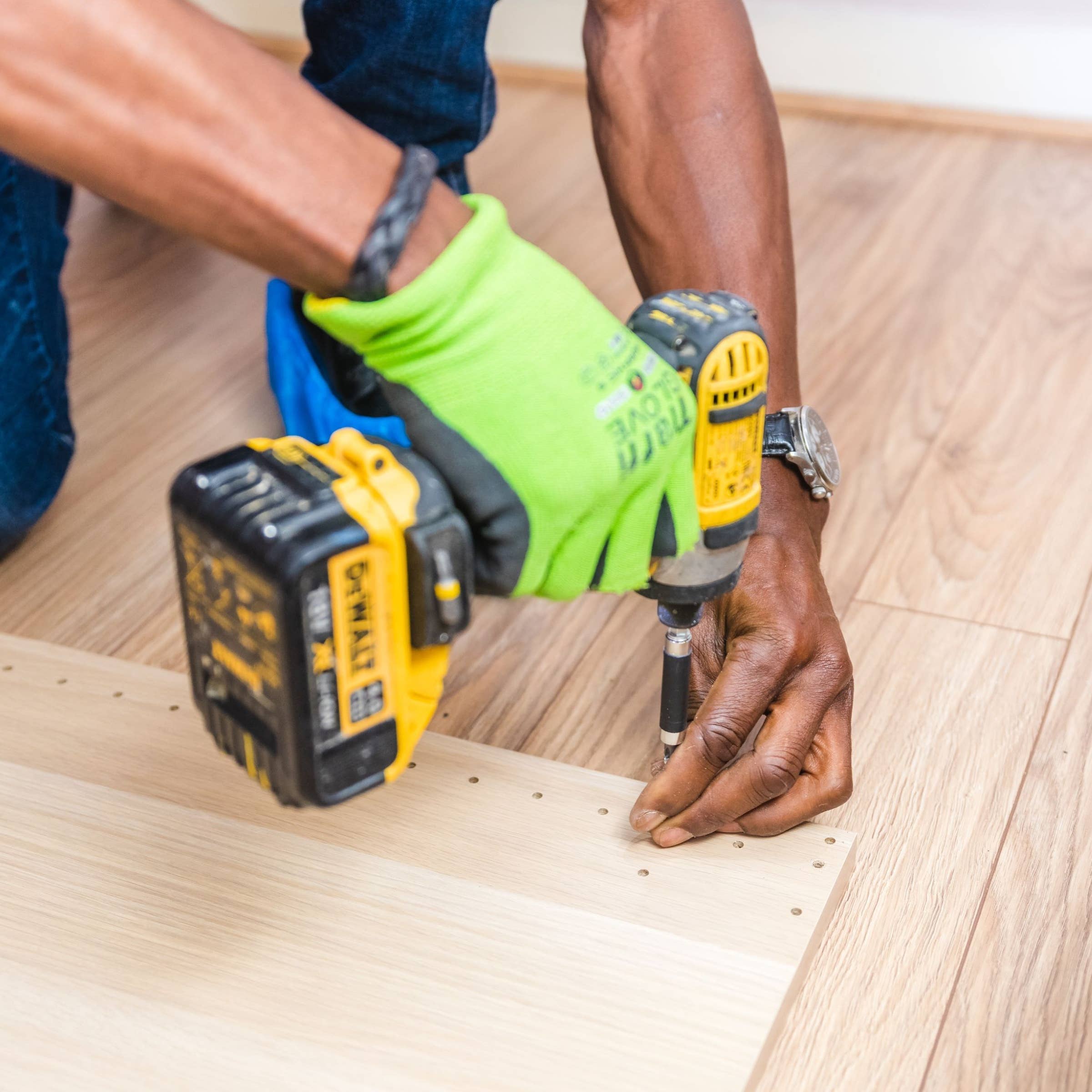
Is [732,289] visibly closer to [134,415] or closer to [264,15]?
[134,415]

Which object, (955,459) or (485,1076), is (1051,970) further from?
(955,459)

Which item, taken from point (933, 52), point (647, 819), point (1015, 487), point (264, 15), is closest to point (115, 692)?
A: point (647, 819)

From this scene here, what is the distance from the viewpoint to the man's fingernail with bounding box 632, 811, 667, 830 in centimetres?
101

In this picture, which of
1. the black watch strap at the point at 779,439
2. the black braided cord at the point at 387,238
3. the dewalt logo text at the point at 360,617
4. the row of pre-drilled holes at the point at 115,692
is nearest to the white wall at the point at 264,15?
the row of pre-drilled holes at the point at 115,692

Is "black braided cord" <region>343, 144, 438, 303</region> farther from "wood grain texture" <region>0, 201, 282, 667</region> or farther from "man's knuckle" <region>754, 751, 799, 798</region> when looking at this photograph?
"wood grain texture" <region>0, 201, 282, 667</region>

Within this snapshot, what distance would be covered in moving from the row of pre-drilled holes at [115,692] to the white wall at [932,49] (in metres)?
1.89

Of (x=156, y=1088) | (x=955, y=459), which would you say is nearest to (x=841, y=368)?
(x=955, y=459)

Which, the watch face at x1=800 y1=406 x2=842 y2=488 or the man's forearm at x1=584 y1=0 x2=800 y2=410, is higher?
the man's forearm at x1=584 y1=0 x2=800 y2=410

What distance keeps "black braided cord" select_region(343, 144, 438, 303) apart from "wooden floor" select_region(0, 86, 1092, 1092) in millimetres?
554

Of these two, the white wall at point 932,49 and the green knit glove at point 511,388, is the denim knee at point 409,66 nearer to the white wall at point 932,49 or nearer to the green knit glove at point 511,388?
the green knit glove at point 511,388

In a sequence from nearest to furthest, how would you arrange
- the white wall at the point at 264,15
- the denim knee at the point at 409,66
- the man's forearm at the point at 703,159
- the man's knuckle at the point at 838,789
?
the man's knuckle at the point at 838,789, the man's forearm at the point at 703,159, the denim knee at the point at 409,66, the white wall at the point at 264,15

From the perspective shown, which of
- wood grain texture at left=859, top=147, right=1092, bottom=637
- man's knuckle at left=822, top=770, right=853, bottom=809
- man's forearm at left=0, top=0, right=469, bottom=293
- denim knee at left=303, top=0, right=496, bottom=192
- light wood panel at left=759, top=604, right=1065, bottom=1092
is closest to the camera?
man's forearm at left=0, top=0, right=469, bottom=293

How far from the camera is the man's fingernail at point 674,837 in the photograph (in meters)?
1.02

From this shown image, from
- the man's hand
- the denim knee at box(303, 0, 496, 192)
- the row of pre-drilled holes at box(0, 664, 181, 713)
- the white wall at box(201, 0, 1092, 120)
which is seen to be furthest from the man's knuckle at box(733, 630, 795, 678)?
the white wall at box(201, 0, 1092, 120)
